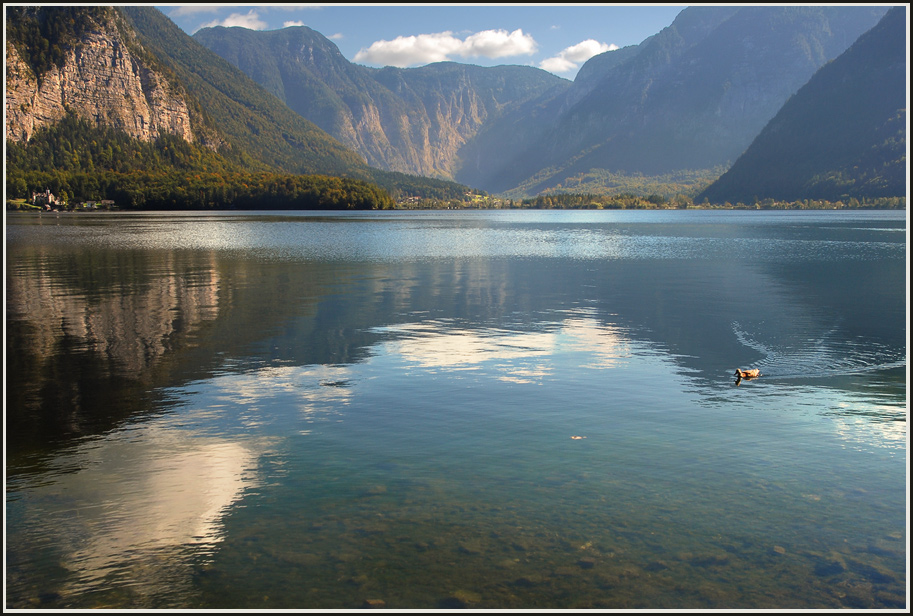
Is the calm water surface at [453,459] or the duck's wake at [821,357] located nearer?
the calm water surface at [453,459]

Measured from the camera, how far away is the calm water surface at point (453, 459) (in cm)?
902

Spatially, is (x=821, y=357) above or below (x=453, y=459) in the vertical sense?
above

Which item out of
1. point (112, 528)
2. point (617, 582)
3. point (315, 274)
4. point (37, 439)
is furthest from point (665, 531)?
point (315, 274)

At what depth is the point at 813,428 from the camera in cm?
1458

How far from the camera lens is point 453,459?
12.7m

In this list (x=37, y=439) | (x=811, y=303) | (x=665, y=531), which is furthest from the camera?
(x=811, y=303)

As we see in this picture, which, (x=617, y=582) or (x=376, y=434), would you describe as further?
(x=376, y=434)

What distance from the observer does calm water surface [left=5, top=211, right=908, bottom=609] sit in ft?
29.6

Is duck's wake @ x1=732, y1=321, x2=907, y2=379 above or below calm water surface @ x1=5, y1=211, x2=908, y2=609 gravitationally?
above

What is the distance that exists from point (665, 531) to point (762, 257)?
185 ft

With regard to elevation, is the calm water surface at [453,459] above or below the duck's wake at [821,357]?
below

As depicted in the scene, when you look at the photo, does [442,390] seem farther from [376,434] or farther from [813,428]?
[813,428]

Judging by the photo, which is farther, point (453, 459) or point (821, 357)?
point (821, 357)

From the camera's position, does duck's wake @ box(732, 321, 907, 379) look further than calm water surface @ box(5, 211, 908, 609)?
Yes
